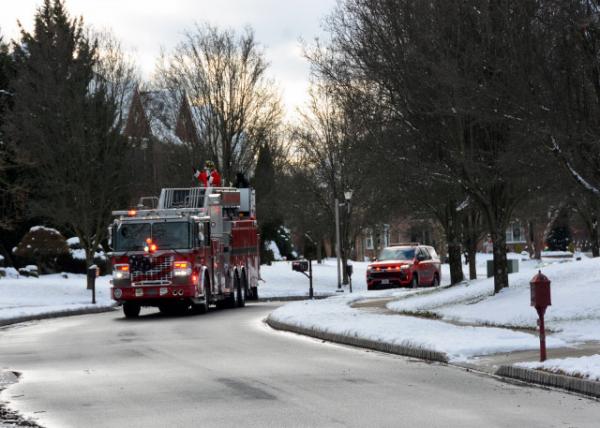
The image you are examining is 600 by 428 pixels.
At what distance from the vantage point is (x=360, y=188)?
58.2m

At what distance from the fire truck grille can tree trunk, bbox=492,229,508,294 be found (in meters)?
8.90

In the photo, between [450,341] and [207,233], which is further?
[207,233]

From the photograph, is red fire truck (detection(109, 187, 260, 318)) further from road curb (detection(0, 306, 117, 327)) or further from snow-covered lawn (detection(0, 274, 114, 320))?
snow-covered lawn (detection(0, 274, 114, 320))

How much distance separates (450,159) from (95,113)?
81.7ft

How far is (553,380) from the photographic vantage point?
14.0 metres

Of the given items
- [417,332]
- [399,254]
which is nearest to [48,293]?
[399,254]

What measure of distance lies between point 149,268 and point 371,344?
13.1m

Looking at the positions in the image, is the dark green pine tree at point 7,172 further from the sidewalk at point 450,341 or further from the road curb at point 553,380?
the road curb at point 553,380

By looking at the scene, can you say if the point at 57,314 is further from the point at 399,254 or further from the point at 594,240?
the point at 594,240

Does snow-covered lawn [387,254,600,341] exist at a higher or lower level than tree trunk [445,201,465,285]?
lower

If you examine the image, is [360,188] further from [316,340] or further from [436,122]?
[316,340]

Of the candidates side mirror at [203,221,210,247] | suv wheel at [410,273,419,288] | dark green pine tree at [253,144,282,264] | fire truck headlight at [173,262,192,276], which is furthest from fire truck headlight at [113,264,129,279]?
dark green pine tree at [253,144,282,264]

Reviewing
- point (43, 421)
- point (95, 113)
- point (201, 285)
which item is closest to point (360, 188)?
point (95, 113)

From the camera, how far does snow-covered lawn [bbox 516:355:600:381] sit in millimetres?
13570
